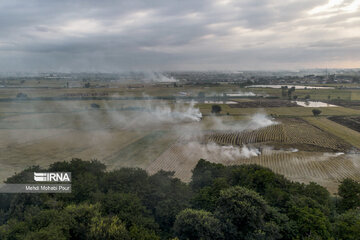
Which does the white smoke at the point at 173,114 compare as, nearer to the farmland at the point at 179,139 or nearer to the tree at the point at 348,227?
the farmland at the point at 179,139

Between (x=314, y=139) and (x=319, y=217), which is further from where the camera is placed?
(x=314, y=139)

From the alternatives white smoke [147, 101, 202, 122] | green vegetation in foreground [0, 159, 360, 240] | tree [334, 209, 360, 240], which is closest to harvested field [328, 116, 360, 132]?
white smoke [147, 101, 202, 122]

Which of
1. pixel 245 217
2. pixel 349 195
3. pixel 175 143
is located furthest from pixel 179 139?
pixel 245 217

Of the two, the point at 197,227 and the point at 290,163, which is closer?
the point at 197,227

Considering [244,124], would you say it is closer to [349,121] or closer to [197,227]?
[349,121]

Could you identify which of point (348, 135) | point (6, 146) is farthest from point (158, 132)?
point (348, 135)

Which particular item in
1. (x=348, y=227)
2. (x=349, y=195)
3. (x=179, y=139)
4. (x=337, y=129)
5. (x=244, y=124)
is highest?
(x=244, y=124)

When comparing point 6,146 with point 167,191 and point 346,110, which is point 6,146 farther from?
point 346,110
